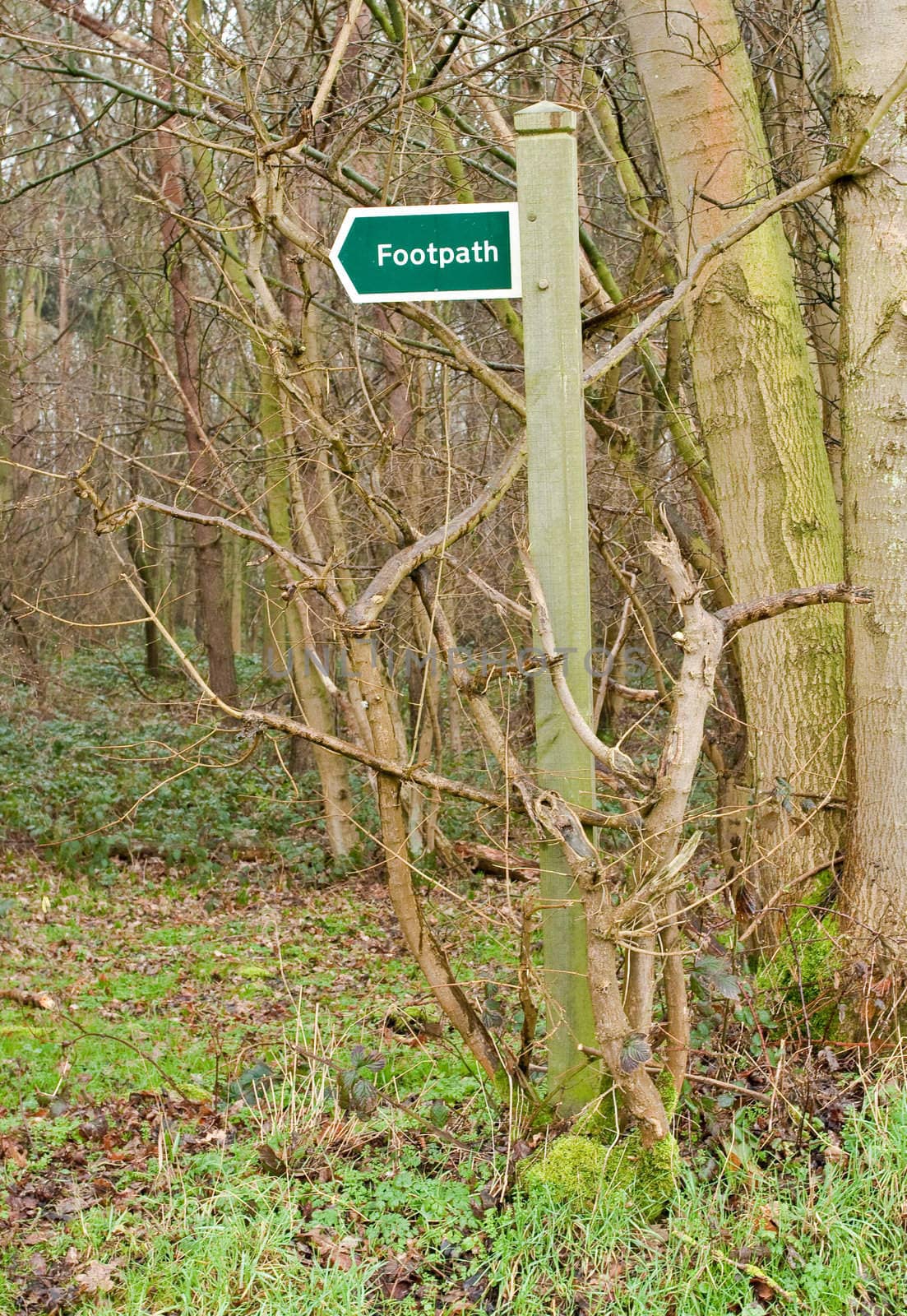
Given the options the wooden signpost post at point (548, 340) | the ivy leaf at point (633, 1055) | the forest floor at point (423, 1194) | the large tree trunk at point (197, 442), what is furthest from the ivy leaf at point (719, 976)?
the large tree trunk at point (197, 442)

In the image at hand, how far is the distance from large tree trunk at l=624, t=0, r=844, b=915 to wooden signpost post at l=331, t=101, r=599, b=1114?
4.91 feet

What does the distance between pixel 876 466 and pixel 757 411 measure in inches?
31.4

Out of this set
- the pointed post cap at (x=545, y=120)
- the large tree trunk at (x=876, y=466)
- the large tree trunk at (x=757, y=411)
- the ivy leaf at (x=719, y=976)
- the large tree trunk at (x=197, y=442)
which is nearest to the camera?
the pointed post cap at (x=545, y=120)

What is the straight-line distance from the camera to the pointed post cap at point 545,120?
3.29m

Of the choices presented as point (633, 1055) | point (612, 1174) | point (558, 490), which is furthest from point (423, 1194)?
point (558, 490)

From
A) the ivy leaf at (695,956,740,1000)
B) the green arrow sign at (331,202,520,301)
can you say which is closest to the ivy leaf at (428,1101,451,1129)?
the ivy leaf at (695,956,740,1000)

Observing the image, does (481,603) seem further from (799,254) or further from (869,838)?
(869,838)

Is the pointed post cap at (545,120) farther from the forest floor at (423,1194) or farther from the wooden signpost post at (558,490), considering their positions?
the forest floor at (423,1194)

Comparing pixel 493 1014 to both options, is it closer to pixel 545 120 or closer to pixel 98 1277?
pixel 98 1277

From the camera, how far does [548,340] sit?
3342 millimetres

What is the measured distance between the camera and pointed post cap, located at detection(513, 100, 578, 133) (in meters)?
3.29

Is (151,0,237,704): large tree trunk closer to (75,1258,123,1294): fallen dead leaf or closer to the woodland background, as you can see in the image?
the woodland background

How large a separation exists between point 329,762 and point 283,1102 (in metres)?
7.42

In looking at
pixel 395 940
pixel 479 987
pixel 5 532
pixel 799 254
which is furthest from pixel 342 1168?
pixel 5 532
